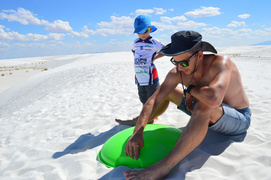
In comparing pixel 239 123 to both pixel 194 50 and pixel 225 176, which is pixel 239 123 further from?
pixel 194 50

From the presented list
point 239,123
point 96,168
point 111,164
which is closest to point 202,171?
point 239,123

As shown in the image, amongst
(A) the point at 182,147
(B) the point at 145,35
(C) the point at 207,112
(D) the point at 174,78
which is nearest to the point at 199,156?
(A) the point at 182,147

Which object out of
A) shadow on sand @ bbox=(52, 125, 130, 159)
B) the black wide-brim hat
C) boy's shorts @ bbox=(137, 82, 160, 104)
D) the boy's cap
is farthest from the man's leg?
the boy's cap

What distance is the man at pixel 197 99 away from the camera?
1844 mm

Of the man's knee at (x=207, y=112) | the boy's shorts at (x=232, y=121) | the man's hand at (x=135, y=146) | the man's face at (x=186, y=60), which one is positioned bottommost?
the man's hand at (x=135, y=146)

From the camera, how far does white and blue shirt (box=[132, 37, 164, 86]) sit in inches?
141

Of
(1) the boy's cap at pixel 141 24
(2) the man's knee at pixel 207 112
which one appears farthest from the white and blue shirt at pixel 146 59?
(2) the man's knee at pixel 207 112

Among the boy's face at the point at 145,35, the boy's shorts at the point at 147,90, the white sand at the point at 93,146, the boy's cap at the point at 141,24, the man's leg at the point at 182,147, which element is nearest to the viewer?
the man's leg at the point at 182,147

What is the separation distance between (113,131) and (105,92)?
307 cm

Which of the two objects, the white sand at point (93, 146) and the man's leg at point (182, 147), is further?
the white sand at point (93, 146)

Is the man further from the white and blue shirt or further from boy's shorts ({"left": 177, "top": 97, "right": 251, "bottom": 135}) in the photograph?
the white and blue shirt

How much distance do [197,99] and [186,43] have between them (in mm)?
599

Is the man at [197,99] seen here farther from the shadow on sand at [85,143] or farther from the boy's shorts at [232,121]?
the shadow on sand at [85,143]

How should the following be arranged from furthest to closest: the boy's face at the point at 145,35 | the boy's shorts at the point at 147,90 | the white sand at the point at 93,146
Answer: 1. the boy's shorts at the point at 147,90
2. the boy's face at the point at 145,35
3. the white sand at the point at 93,146
